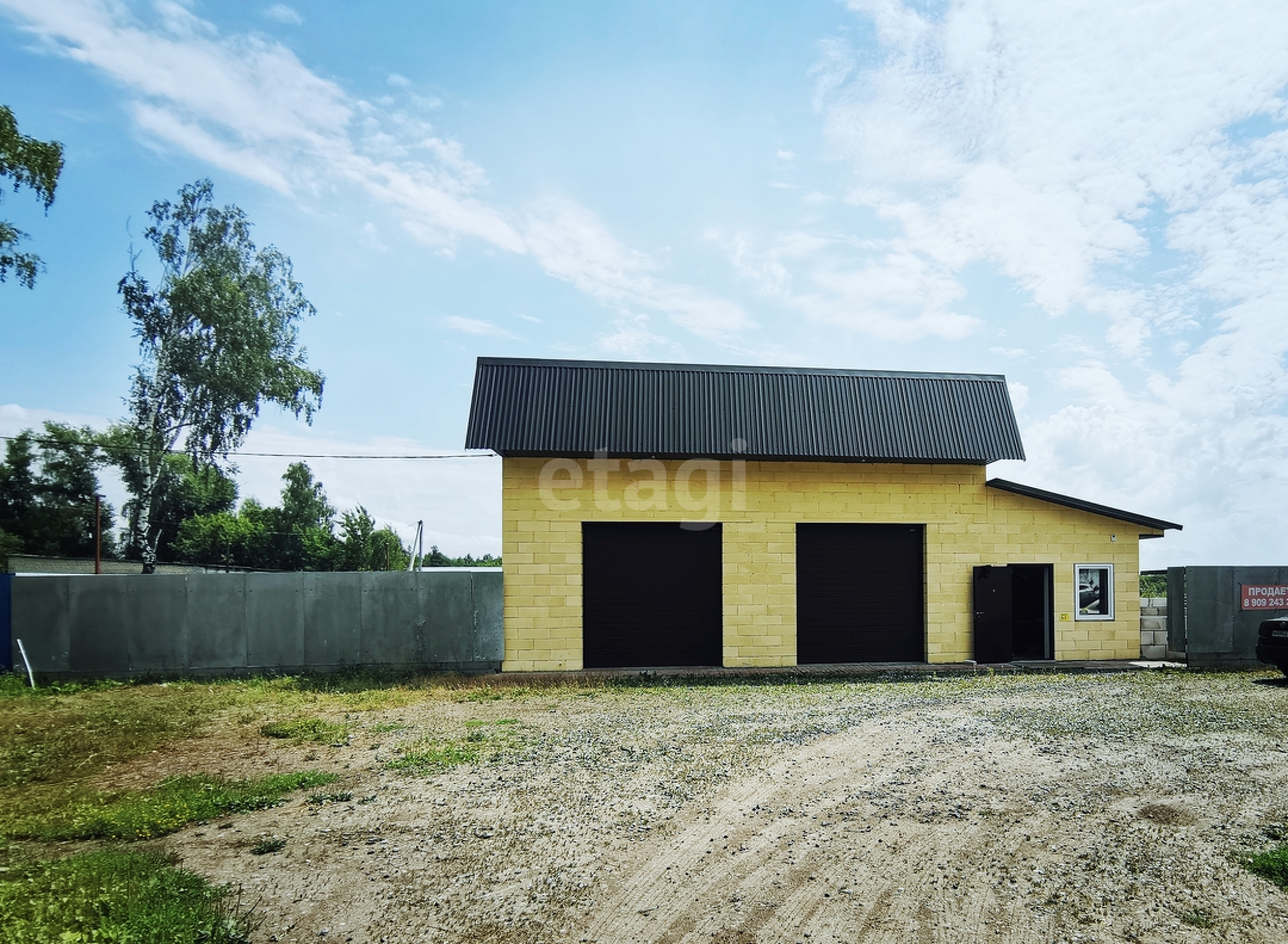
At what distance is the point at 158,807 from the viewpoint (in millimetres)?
6973

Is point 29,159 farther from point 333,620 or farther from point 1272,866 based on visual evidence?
point 1272,866

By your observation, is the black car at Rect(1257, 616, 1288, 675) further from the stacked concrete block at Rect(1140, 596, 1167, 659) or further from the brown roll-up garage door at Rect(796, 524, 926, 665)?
the brown roll-up garage door at Rect(796, 524, 926, 665)

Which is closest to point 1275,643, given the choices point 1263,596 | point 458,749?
point 1263,596

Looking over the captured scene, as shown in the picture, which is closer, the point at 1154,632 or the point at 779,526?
the point at 779,526

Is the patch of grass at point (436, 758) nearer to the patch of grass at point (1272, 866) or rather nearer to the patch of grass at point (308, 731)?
the patch of grass at point (308, 731)

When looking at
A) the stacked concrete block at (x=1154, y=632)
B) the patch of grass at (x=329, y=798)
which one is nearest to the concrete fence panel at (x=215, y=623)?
the patch of grass at (x=329, y=798)

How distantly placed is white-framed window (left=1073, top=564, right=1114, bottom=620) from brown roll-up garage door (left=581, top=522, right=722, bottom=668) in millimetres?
7680

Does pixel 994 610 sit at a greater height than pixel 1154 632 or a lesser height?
greater

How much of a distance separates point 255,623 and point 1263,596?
20.6 meters

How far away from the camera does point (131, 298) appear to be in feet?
92.9

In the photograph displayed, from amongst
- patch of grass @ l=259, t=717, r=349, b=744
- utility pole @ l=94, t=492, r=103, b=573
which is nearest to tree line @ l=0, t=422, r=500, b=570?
utility pole @ l=94, t=492, r=103, b=573

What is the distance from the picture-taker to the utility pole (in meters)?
32.4

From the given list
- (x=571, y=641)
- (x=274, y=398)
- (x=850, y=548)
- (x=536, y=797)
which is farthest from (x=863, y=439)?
(x=274, y=398)

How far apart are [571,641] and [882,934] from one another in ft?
39.3
